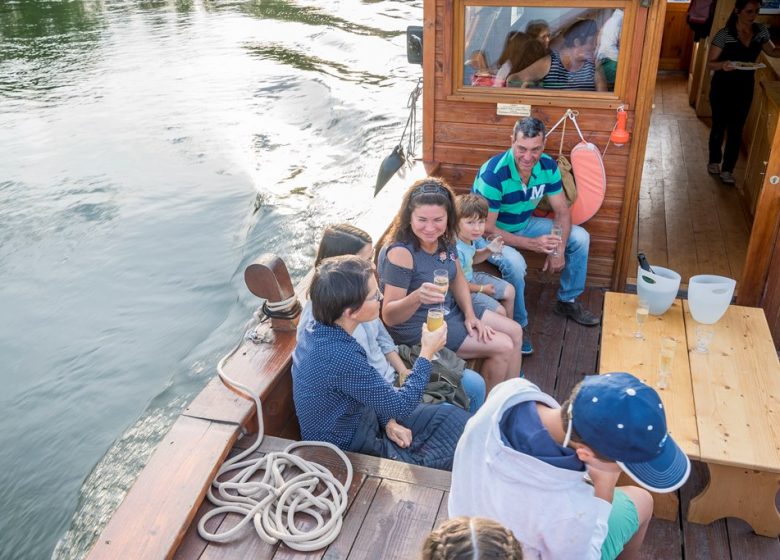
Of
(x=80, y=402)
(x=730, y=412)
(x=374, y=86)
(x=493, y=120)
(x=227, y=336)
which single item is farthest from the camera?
(x=374, y=86)

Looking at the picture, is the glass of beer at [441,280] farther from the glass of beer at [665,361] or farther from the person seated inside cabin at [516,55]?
the person seated inside cabin at [516,55]

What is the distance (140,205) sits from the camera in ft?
29.3

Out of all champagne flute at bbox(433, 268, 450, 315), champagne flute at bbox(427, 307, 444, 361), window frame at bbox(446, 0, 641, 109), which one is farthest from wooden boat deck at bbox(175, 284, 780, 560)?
window frame at bbox(446, 0, 641, 109)

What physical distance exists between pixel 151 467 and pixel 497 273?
2.13 metres

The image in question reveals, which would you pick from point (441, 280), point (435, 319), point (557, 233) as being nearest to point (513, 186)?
point (557, 233)

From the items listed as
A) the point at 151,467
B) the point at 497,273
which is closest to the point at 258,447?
the point at 151,467

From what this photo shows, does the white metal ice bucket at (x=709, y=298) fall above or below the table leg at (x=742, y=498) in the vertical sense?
above

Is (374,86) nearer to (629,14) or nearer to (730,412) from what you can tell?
(629,14)

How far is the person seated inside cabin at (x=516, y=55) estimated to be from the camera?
3.57m

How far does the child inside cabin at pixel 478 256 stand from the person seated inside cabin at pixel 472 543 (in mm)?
1858

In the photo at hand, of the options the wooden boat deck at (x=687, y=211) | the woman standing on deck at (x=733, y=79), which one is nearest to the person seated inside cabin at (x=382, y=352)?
the wooden boat deck at (x=687, y=211)

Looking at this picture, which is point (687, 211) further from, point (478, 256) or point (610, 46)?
point (478, 256)

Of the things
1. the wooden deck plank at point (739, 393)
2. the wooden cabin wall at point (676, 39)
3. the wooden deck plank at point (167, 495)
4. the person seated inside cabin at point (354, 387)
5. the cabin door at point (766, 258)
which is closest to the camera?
the wooden deck plank at point (167, 495)

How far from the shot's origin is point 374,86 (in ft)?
38.5
